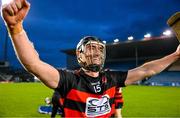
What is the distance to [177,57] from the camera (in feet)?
14.0

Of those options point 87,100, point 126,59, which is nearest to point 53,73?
point 87,100

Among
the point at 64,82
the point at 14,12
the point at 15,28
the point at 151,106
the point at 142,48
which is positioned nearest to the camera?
the point at 14,12

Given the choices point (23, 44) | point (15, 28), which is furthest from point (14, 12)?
point (23, 44)

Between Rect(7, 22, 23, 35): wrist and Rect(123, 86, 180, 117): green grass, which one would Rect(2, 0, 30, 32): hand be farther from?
Rect(123, 86, 180, 117): green grass

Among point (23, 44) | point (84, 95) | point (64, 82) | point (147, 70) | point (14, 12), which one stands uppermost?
point (14, 12)

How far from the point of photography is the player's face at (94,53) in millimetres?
3762

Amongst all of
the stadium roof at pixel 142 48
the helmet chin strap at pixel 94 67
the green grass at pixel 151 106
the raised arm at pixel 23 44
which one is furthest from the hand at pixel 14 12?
the stadium roof at pixel 142 48

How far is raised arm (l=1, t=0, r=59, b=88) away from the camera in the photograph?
247 centimetres

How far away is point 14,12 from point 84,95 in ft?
4.58

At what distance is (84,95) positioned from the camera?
11.8ft

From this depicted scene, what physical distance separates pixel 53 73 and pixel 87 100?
0.50m

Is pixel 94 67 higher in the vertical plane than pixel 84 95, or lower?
higher

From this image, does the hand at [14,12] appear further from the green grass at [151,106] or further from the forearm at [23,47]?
the green grass at [151,106]

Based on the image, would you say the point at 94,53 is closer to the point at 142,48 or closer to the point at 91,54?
the point at 91,54
